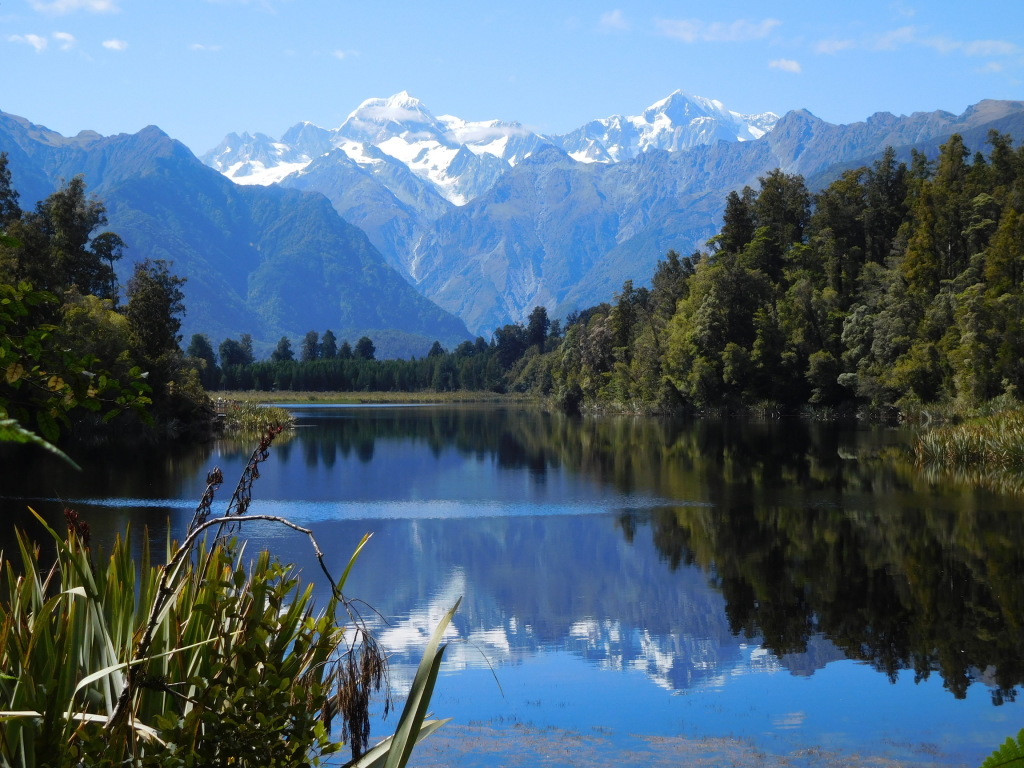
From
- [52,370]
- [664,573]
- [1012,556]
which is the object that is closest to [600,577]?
[664,573]

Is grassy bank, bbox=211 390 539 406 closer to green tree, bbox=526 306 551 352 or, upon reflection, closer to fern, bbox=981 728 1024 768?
green tree, bbox=526 306 551 352

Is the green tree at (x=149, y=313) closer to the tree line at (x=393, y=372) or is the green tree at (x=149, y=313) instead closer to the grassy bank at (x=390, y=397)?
the grassy bank at (x=390, y=397)

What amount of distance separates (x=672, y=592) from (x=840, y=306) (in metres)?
75.5

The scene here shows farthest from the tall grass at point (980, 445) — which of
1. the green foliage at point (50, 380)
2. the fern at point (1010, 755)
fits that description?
the fern at point (1010, 755)

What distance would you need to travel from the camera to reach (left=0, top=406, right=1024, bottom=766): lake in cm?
1146

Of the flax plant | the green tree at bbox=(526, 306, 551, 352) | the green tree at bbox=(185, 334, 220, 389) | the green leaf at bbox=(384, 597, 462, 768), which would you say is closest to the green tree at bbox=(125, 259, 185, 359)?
the flax plant

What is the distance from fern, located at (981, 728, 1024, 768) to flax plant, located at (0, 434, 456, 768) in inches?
121

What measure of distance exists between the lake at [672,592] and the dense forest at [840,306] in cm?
3057

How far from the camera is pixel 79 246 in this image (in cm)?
6906

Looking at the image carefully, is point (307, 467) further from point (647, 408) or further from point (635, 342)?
point (635, 342)

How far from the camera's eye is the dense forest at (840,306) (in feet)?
217

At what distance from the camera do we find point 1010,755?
1.24 metres

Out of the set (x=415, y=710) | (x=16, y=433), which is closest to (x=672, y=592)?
(x=415, y=710)

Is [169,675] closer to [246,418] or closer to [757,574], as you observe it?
[757,574]
